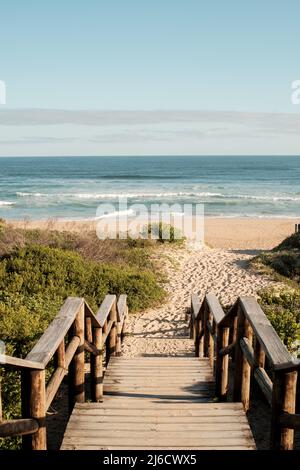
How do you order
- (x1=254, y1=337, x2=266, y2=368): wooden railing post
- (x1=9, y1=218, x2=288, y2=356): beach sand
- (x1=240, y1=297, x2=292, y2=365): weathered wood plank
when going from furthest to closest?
(x1=9, y1=218, x2=288, y2=356): beach sand
(x1=254, y1=337, x2=266, y2=368): wooden railing post
(x1=240, y1=297, x2=292, y2=365): weathered wood plank

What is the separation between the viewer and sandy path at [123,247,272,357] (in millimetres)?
9117

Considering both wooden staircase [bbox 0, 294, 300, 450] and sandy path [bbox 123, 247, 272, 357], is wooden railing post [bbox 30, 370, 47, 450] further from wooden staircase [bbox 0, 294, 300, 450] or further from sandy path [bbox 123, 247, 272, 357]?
sandy path [bbox 123, 247, 272, 357]

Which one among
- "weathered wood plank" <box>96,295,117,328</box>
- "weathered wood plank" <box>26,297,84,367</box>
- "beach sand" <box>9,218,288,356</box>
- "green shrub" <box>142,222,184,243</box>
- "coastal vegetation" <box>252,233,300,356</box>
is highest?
"weathered wood plank" <box>26,297,84,367</box>

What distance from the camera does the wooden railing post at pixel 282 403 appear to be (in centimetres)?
298

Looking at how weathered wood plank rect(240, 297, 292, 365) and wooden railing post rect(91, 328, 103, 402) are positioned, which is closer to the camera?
weathered wood plank rect(240, 297, 292, 365)

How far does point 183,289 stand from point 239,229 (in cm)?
1517

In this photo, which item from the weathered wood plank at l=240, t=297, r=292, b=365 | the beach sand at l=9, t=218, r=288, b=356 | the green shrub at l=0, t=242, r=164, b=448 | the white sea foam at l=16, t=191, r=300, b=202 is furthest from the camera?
the white sea foam at l=16, t=191, r=300, b=202

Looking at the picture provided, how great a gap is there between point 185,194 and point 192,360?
43435 millimetres

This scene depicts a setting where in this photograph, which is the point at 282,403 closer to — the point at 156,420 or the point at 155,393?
the point at 156,420

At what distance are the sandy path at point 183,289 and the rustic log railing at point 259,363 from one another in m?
2.65

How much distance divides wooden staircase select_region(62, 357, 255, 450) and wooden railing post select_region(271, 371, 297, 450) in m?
0.45

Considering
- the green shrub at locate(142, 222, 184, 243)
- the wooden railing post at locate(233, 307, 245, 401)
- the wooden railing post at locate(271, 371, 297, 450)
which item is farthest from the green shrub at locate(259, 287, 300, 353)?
the green shrub at locate(142, 222, 184, 243)

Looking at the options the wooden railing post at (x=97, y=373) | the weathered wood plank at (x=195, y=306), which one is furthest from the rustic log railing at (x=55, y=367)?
the weathered wood plank at (x=195, y=306)

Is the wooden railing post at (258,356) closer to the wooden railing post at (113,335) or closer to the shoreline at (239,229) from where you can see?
the wooden railing post at (113,335)
